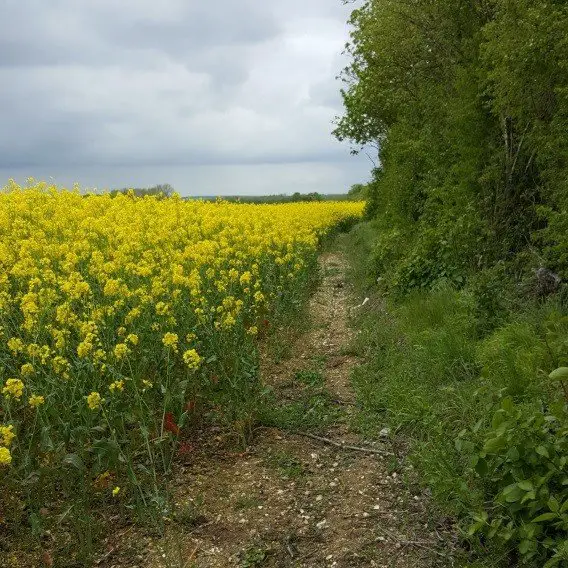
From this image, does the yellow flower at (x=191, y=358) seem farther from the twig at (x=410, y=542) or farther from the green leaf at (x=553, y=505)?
the green leaf at (x=553, y=505)

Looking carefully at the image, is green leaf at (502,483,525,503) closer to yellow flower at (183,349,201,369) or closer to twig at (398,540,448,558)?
twig at (398,540,448,558)

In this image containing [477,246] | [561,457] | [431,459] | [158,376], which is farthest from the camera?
[477,246]

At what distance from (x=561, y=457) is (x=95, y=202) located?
901 centimetres

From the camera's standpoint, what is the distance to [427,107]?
10.4 metres

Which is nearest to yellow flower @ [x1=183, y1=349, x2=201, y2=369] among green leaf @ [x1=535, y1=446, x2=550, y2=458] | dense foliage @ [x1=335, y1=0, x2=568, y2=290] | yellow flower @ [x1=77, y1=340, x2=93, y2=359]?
yellow flower @ [x1=77, y1=340, x2=93, y2=359]

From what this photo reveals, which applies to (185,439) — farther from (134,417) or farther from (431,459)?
(431,459)

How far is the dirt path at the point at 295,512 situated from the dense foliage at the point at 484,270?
342mm

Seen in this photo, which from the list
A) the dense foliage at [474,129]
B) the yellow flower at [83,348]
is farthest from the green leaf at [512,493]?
the dense foliage at [474,129]

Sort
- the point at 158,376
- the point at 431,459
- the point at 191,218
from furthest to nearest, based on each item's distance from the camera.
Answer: the point at 191,218, the point at 158,376, the point at 431,459

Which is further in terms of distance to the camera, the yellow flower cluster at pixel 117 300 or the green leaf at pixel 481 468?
the yellow flower cluster at pixel 117 300

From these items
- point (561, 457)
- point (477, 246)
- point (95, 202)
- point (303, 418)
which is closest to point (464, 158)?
point (477, 246)

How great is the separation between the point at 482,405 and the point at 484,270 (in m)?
2.44

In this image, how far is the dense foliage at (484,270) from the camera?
9.68 ft

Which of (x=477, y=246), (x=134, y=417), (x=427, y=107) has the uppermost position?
(x=427, y=107)
